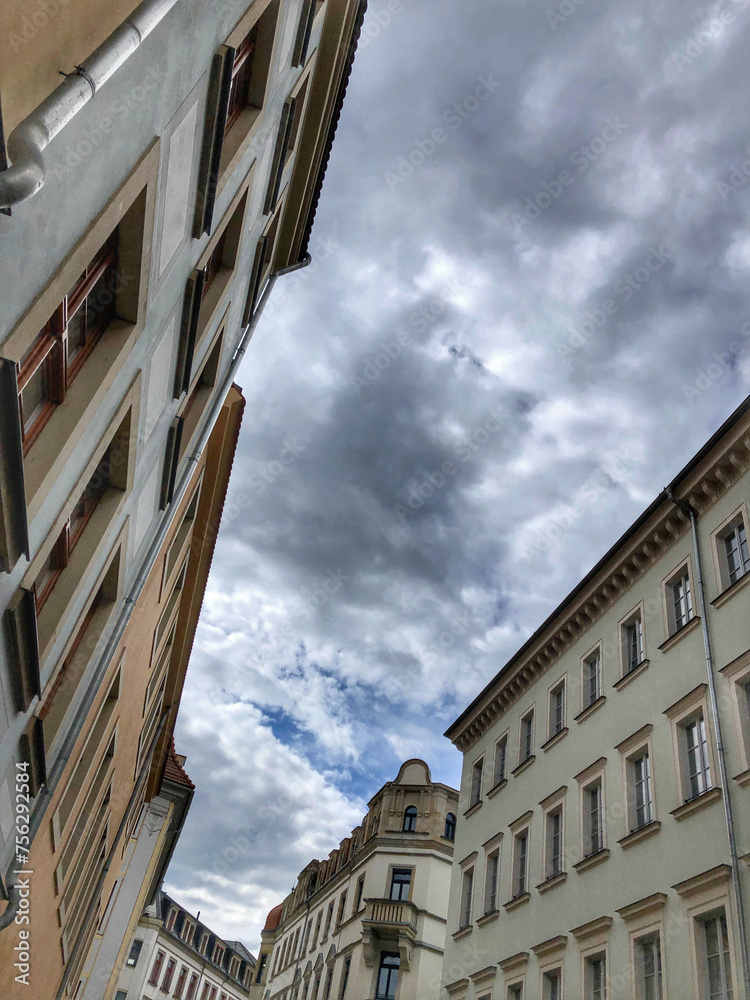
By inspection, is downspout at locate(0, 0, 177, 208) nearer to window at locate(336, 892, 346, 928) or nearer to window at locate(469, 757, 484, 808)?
window at locate(469, 757, 484, 808)

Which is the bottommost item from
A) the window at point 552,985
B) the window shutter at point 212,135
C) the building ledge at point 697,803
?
the window at point 552,985

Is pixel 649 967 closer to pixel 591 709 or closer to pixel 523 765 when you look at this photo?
pixel 591 709

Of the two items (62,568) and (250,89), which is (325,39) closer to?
(250,89)

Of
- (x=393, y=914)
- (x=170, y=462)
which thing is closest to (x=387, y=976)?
(x=393, y=914)

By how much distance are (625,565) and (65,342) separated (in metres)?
16.1

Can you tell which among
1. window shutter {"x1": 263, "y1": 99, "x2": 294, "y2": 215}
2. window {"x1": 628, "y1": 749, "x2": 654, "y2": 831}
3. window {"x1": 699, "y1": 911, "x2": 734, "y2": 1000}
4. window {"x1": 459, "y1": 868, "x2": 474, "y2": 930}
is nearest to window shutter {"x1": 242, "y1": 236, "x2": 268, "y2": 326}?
window shutter {"x1": 263, "y1": 99, "x2": 294, "y2": 215}

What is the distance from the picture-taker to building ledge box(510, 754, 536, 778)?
2219cm

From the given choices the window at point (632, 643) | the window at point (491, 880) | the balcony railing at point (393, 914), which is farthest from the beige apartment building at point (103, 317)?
the balcony railing at point (393, 914)

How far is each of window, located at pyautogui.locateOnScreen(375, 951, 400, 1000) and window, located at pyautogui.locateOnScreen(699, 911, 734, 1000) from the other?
30291mm

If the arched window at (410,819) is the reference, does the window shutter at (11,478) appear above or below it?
below

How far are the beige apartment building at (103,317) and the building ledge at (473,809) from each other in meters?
13.5

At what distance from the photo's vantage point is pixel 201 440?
13.4 meters

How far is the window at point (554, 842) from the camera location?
62.1 feet

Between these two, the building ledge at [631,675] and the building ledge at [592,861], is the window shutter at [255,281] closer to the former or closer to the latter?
the building ledge at [631,675]
